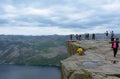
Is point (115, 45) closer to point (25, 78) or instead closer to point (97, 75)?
point (97, 75)

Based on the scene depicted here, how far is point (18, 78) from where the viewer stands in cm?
17525

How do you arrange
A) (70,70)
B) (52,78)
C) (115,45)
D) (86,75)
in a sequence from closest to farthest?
(86,75) < (70,70) < (115,45) < (52,78)

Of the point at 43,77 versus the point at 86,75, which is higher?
the point at 86,75

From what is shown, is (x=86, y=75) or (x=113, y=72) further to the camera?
(x=113, y=72)

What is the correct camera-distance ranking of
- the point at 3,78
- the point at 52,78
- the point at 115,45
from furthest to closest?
the point at 3,78 → the point at 52,78 → the point at 115,45

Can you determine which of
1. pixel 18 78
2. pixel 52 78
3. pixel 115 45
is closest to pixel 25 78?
pixel 18 78

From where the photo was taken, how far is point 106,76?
37.4 feet

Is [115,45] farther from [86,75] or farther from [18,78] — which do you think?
[18,78]

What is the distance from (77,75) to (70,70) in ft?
2.97

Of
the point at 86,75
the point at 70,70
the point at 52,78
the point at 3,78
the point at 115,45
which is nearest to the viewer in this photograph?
the point at 86,75

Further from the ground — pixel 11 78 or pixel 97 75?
pixel 97 75

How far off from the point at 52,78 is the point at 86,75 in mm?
161645

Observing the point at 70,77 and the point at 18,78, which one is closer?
the point at 70,77

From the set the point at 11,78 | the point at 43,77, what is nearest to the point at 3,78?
the point at 11,78
